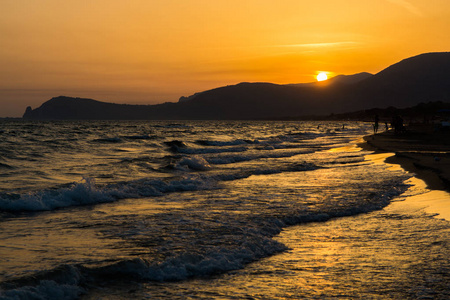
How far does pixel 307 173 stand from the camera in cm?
1998

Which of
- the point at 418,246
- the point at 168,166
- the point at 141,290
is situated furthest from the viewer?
the point at 168,166

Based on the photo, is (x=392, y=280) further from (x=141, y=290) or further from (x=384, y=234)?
(x=141, y=290)

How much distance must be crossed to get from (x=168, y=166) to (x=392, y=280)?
18.1 m

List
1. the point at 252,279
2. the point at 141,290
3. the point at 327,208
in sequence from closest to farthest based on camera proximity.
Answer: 1. the point at 141,290
2. the point at 252,279
3. the point at 327,208

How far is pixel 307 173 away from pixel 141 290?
48.7 feet

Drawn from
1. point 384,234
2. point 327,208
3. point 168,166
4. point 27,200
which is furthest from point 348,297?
point 168,166

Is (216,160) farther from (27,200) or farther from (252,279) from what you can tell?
(252,279)

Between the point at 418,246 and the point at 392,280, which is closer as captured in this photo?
the point at 392,280

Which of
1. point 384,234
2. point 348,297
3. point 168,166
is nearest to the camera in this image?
point 348,297

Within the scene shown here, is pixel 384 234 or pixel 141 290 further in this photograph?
pixel 384 234

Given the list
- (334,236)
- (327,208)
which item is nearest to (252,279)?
(334,236)

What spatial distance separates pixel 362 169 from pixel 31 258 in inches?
628

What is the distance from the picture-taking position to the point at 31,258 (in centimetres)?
721

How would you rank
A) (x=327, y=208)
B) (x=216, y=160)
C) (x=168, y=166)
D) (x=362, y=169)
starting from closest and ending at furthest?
(x=327, y=208)
(x=362, y=169)
(x=168, y=166)
(x=216, y=160)
